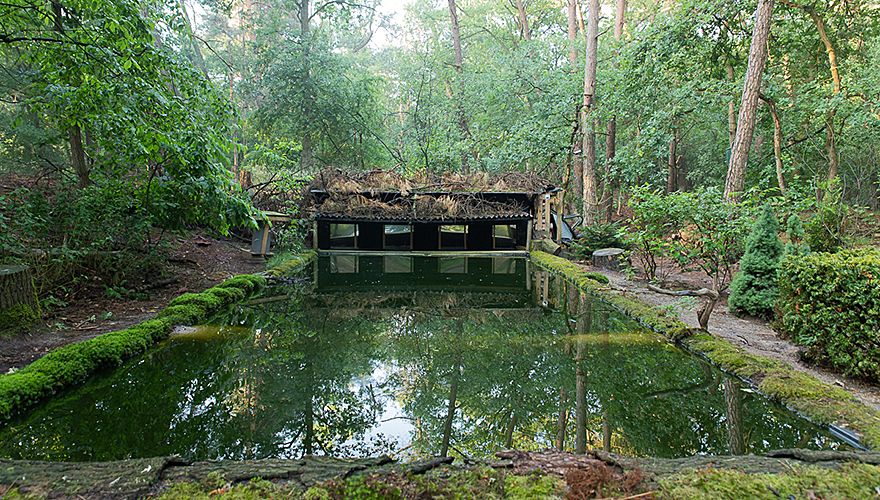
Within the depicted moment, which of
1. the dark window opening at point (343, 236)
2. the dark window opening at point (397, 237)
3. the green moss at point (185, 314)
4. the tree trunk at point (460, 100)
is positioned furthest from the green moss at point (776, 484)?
the tree trunk at point (460, 100)

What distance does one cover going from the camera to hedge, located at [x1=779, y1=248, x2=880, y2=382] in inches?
158

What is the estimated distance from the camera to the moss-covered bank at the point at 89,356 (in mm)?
3725

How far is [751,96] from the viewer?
937 cm

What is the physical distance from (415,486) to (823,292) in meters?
4.46

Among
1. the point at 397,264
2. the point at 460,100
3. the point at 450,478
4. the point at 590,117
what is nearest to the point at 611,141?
the point at 590,117

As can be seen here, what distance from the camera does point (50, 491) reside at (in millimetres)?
2160

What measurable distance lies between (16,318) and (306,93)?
53.3ft

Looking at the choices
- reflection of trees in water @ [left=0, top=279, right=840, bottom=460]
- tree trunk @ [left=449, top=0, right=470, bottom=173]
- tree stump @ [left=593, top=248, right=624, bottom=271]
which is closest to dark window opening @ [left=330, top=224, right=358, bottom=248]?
tree trunk @ [left=449, top=0, right=470, bottom=173]

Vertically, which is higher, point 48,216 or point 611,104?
point 611,104

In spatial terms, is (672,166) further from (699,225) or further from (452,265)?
(699,225)

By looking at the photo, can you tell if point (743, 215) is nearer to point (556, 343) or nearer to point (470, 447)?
point (556, 343)

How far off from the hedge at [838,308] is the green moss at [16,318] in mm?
8553

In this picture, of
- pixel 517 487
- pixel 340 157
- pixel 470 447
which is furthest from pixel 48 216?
pixel 340 157

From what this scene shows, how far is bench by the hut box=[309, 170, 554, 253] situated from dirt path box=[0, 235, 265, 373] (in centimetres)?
406
